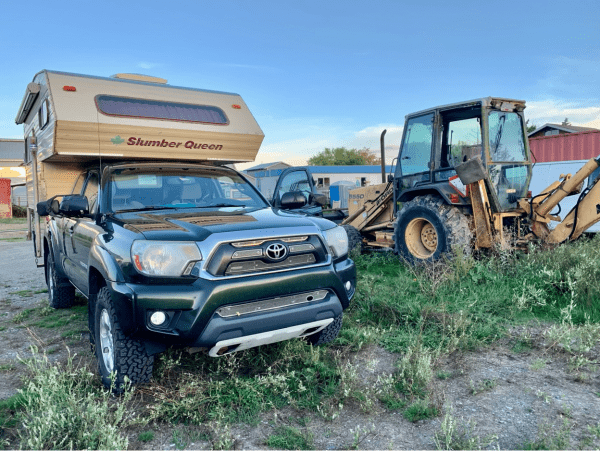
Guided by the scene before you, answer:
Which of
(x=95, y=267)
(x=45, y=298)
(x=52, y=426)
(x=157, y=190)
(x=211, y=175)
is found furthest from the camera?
(x=45, y=298)

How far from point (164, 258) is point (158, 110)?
3.62 meters

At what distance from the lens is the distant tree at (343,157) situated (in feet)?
246

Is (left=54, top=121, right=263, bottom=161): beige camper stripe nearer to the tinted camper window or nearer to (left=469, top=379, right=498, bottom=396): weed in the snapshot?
the tinted camper window

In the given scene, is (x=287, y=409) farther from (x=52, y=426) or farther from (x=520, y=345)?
(x=520, y=345)

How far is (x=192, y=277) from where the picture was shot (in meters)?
3.20

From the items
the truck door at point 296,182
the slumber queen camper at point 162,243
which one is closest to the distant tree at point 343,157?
the truck door at point 296,182

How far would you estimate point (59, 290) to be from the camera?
627 cm

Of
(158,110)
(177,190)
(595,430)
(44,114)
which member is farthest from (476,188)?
(44,114)

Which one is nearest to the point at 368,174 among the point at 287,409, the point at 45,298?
the point at 45,298

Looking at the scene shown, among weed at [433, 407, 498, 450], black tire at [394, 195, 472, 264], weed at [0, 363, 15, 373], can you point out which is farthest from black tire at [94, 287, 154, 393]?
black tire at [394, 195, 472, 264]

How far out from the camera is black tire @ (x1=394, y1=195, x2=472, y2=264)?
6938mm

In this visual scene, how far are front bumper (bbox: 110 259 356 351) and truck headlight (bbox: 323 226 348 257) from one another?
496mm

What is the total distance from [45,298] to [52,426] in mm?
4939

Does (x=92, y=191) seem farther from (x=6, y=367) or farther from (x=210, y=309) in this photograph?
(x=210, y=309)
